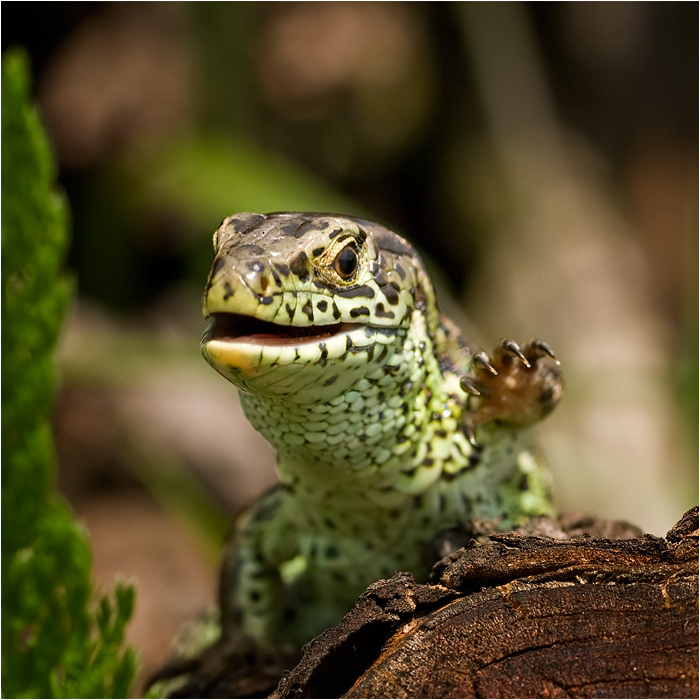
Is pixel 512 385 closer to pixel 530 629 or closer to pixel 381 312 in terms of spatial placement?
pixel 381 312

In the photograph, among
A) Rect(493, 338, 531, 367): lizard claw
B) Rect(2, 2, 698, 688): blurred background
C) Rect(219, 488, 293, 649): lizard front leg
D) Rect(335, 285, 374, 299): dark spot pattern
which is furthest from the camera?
Rect(2, 2, 698, 688): blurred background

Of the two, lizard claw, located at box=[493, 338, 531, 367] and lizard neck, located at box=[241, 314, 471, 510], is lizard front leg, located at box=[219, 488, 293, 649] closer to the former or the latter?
lizard neck, located at box=[241, 314, 471, 510]

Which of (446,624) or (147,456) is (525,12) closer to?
(147,456)

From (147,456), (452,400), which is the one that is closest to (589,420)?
(147,456)

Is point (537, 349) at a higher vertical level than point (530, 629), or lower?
higher

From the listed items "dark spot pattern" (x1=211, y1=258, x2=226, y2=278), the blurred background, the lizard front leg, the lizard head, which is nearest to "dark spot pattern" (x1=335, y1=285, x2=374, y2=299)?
the lizard head

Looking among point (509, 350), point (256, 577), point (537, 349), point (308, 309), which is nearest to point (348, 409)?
point (308, 309)

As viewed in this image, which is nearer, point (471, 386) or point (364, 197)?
point (471, 386)
